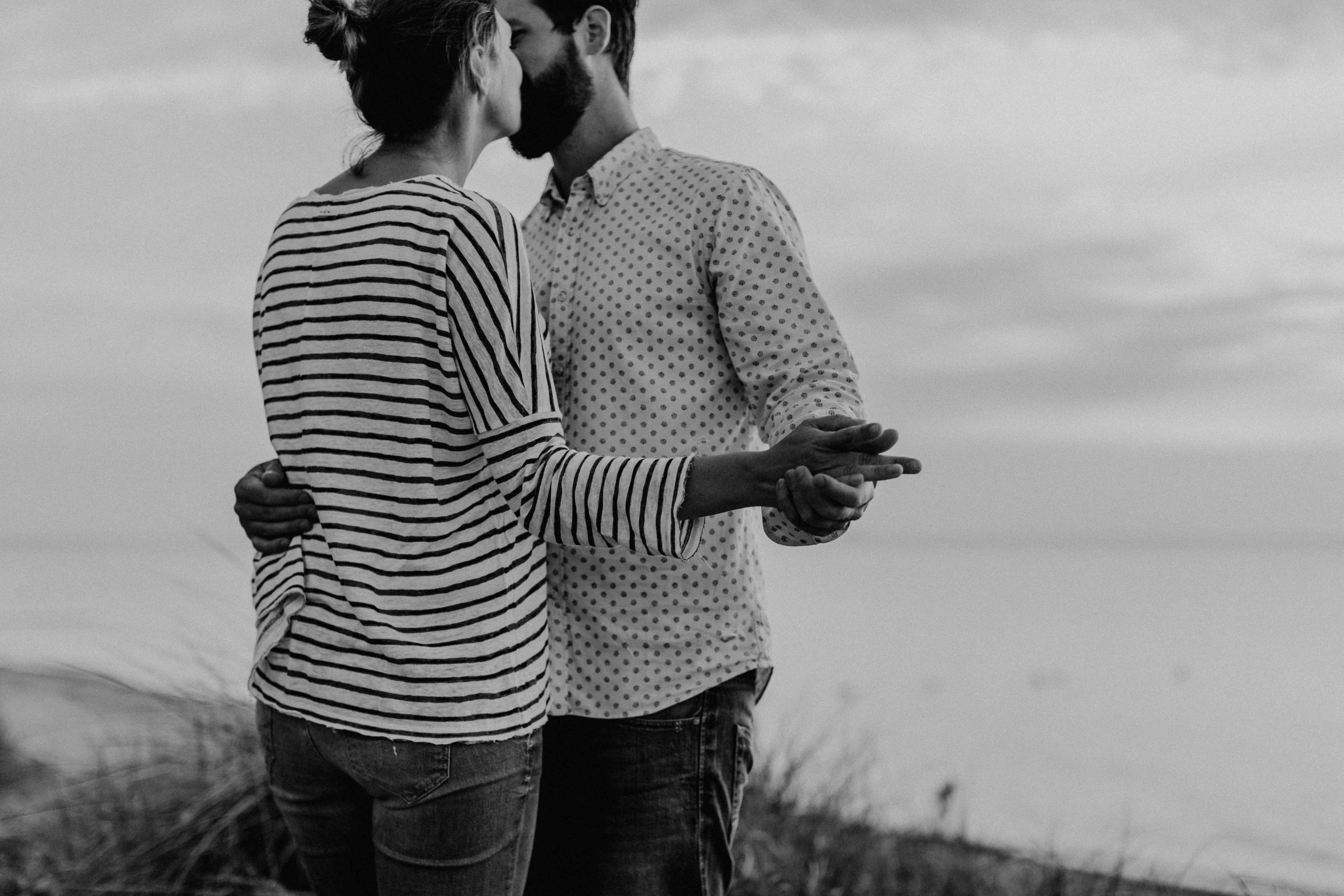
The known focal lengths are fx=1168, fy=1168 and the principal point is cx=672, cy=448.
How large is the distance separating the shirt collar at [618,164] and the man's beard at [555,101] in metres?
0.09

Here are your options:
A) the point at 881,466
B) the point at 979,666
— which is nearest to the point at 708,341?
the point at 881,466

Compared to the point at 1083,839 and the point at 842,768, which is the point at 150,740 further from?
the point at 1083,839

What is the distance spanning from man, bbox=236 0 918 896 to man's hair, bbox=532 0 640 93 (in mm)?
415

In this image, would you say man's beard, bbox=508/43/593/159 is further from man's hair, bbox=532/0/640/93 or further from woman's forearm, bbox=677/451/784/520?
woman's forearm, bbox=677/451/784/520

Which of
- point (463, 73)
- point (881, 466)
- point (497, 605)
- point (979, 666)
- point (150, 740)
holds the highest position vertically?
point (463, 73)

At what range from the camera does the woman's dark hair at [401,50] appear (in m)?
1.49

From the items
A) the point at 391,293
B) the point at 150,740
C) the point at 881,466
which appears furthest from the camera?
the point at 150,740

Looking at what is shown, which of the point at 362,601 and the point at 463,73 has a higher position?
the point at 463,73

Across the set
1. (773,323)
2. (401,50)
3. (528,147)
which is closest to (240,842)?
(528,147)

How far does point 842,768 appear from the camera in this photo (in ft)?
12.1

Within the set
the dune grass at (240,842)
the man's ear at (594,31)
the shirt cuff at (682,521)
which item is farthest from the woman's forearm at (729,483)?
the dune grass at (240,842)

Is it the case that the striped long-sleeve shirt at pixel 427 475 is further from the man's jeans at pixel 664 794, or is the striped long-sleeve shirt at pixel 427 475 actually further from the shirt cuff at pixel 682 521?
the man's jeans at pixel 664 794

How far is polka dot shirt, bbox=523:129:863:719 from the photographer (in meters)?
1.79

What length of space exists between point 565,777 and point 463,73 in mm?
1075
